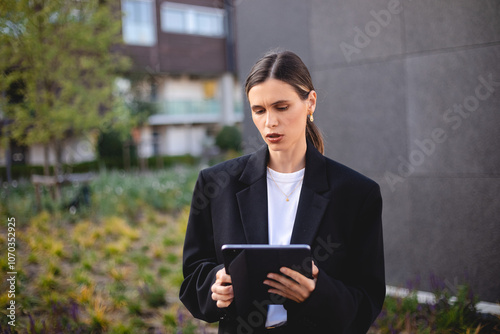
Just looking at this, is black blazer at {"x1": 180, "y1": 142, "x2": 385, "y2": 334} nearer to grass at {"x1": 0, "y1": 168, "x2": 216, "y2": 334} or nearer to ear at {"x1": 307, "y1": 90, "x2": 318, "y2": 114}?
ear at {"x1": 307, "y1": 90, "x2": 318, "y2": 114}

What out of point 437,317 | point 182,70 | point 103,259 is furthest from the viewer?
point 182,70

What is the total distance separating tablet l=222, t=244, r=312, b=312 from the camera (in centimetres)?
138

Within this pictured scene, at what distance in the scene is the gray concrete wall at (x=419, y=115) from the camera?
341 cm

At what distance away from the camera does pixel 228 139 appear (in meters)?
24.3

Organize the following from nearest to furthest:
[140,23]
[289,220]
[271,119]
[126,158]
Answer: [271,119], [289,220], [126,158], [140,23]

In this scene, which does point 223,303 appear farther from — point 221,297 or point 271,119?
point 271,119

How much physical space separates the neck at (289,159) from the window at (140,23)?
2342cm

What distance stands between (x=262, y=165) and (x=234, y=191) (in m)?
0.17

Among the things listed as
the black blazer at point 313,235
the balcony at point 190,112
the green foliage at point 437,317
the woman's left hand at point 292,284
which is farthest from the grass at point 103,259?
the balcony at point 190,112

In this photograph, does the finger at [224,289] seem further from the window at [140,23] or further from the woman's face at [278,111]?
the window at [140,23]

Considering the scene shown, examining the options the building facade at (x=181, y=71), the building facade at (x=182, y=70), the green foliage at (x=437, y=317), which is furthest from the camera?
the building facade at (x=182, y=70)

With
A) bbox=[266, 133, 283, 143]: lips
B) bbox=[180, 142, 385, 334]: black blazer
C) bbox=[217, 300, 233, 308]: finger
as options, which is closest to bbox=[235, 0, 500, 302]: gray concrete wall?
bbox=[180, 142, 385, 334]: black blazer

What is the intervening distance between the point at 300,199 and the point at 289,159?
0.20 meters

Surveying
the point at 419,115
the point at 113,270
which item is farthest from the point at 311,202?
the point at 113,270
